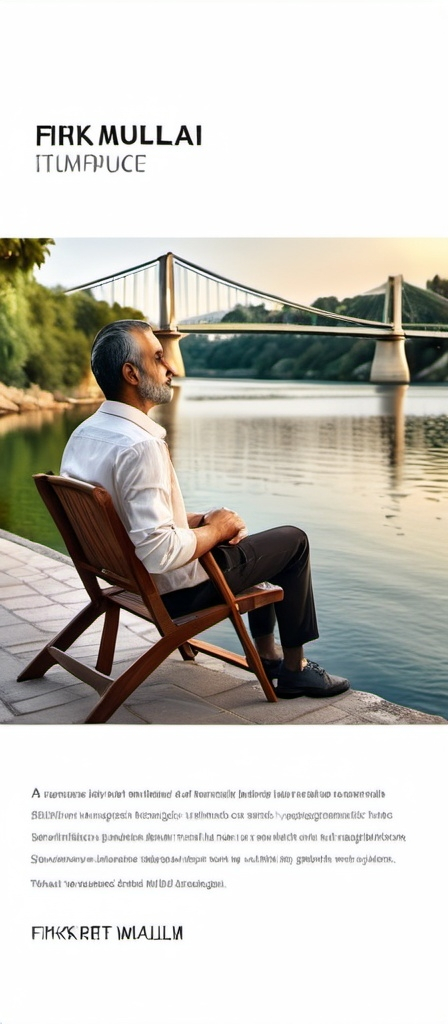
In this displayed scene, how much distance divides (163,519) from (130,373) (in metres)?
0.39

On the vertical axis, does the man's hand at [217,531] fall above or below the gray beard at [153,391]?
below

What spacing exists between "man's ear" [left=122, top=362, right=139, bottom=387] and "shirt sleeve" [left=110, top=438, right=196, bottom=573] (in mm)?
181

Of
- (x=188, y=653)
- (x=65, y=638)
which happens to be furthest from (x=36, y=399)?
(x=65, y=638)

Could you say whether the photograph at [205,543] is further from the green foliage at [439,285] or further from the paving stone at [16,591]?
the green foliage at [439,285]

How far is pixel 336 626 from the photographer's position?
4.94 metres

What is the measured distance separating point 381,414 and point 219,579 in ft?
77.3

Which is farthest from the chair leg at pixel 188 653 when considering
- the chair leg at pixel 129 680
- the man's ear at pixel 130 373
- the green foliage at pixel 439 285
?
the green foliage at pixel 439 285

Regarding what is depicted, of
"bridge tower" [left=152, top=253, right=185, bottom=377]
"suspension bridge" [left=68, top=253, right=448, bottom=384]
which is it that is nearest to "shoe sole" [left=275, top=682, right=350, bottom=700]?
"bridge tower" [left=152, top=253, right=185, bottom=377]

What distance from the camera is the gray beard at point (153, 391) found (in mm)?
2400

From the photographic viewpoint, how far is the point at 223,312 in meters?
14.5

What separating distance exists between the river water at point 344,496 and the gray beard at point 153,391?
72.1 inches

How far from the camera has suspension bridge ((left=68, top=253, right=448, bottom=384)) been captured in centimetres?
1314

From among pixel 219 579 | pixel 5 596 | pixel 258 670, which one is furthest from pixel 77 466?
pixel 5 596

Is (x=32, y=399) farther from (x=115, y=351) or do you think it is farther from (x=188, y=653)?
(x=115, y=351)
